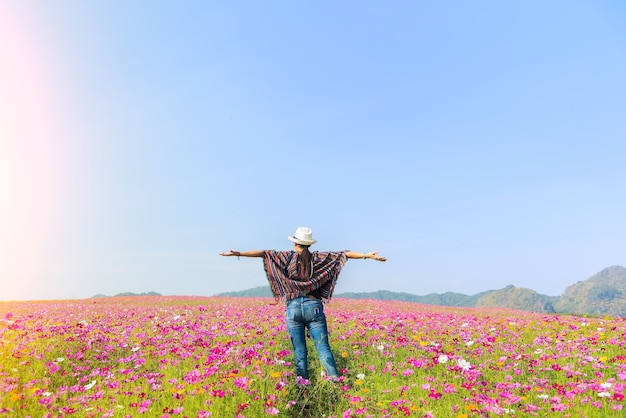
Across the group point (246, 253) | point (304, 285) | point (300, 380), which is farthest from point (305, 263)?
point (300, 380)

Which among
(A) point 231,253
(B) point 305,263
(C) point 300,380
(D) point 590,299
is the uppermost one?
(A) point 231,253

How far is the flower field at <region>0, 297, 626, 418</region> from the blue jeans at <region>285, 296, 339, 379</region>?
0.95ft

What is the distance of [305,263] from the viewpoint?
8891mm

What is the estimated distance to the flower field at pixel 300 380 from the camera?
691 cm

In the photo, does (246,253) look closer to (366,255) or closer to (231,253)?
(231,253)

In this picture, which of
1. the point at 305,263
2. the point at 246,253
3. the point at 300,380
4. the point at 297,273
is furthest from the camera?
the point at 246,253

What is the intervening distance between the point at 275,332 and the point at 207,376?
16.1 feet

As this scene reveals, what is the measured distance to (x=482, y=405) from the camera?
691 centimetres

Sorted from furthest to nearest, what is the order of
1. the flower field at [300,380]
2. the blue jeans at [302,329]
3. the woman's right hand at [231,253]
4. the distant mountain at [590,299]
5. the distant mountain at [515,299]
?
1. the distant mountain at [590,299]
2. the distant mountain at [515,299]
3. the woman's right hand at [231,253]
4. the blue jeans at [302,329]
5. the flower field at [300,380]

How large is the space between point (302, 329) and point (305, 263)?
45.9 inches

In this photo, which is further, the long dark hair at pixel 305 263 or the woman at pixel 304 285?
the long dark hair at pixel 305 263

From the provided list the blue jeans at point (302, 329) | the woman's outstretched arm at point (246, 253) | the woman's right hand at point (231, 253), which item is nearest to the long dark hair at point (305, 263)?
the blue jeans at point (302, 329)

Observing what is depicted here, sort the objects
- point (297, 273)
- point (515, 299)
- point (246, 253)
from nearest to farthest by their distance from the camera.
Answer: point (297, 273) → point (246, 253) → point (515, 299)

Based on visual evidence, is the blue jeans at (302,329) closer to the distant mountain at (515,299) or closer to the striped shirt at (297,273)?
the striped shirt at (297,273)
